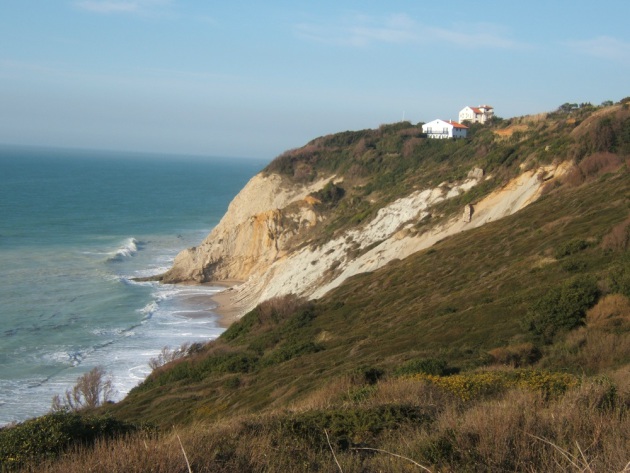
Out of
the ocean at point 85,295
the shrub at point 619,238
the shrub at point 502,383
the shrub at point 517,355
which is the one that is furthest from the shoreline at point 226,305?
the shrub at point 502,383

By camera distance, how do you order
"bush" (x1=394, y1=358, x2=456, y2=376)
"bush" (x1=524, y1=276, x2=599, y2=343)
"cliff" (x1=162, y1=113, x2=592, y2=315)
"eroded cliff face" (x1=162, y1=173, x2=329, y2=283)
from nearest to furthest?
1. "bush" (x1=394, y1=358, x2=456, y2=376)
2. "bush" (x1=524, y1=276, x2=599, y2=343)
3. "cliff" (x1=162, y1=113, x2=592, y2=315)
4. "eroded cliff face" (x1=162, y1=173, x2=329, y2=283)

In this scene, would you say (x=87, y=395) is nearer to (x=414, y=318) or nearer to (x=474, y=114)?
(x=414, y=318)

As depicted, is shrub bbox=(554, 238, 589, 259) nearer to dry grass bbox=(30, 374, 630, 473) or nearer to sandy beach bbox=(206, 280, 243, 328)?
dry grass bbox=(30, 374, 630, 473)

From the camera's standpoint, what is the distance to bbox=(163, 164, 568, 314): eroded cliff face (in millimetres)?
38375

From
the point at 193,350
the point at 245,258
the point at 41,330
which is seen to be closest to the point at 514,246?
the point at 193,350

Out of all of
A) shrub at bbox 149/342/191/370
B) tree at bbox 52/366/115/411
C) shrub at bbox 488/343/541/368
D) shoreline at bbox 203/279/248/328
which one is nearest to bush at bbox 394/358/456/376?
shrub at bbox 488/343/541/368

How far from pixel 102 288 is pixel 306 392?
41.0 meters

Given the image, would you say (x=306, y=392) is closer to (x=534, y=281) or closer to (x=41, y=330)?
(x=534, y=281)

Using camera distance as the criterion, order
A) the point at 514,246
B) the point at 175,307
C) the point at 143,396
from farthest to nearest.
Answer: the point at 175,307
the point at 514,246
the point at 143,396

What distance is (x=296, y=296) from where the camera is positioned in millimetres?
40875

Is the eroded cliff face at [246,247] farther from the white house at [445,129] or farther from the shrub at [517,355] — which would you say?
the shrub at [517,355]

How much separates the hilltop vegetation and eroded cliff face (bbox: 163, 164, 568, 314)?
2577mm

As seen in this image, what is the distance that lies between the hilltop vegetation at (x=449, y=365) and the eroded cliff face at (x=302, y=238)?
2.58 m

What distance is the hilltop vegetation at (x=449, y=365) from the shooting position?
701 centimetres
